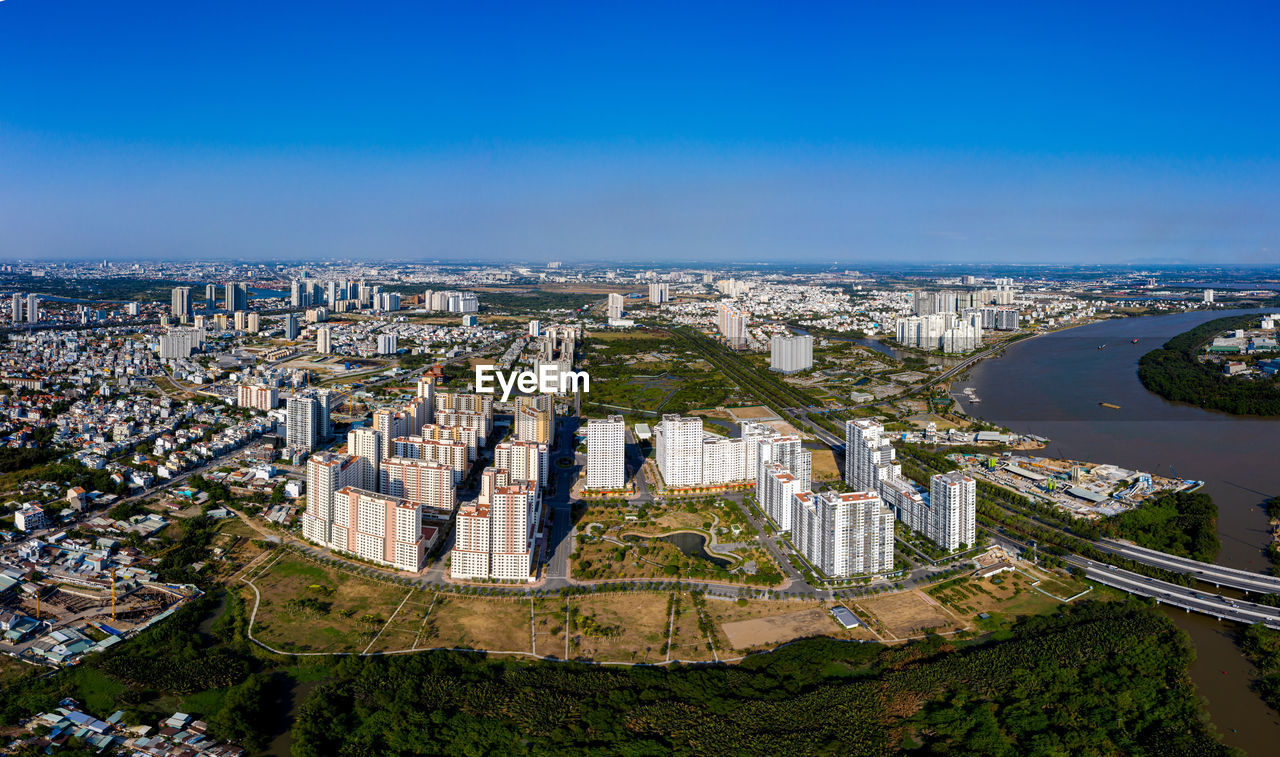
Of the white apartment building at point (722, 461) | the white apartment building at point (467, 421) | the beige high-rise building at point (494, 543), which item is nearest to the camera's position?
the beige high-rise building at point (494, 543)

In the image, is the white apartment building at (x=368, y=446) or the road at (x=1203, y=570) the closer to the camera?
the road at (x=1203, y=570)

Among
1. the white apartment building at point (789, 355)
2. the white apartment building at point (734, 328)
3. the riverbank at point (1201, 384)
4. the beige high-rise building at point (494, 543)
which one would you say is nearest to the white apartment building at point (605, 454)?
the beige high-rise building at point (494, 543)

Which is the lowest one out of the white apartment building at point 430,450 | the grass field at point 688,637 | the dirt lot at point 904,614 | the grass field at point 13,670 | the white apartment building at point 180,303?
the grass field at point 13,670

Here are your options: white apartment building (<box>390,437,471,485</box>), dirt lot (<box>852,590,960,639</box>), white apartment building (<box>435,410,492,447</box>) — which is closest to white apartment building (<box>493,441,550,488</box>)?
white apartment building (<box>390,437,471,485</box>)

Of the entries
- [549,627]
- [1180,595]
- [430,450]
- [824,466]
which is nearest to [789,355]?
[824,466]

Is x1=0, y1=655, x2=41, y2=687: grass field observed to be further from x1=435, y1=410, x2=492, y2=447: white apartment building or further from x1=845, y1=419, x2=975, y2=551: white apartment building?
x1=845, y1=419, x2=975, y2=551: white apartment building

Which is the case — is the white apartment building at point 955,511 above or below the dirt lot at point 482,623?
above

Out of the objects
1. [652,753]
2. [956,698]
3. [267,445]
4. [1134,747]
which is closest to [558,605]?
[652,753]

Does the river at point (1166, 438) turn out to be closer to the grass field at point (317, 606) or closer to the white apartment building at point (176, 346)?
the grass field at point (317, 606)
